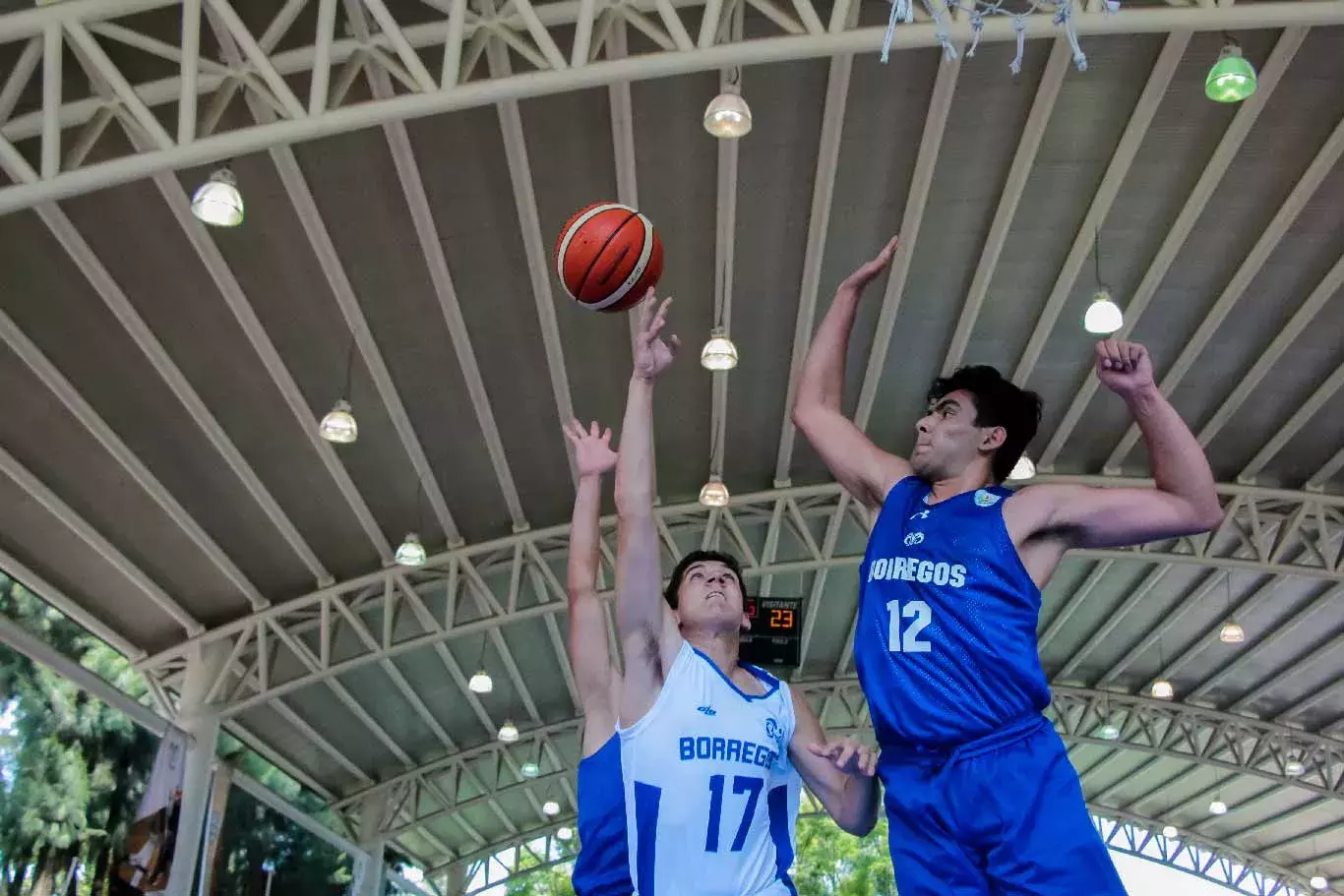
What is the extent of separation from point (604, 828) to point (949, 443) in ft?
5.05

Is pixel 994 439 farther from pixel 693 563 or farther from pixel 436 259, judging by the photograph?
pixel 436 259

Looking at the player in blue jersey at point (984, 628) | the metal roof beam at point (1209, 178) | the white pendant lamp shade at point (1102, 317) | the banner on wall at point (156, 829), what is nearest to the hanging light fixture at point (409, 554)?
the banner on wall at point (156, 829)

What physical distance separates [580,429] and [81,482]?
10500 millimetres

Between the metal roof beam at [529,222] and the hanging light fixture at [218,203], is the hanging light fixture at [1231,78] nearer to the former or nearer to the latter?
the metal roof beam at [529,222]

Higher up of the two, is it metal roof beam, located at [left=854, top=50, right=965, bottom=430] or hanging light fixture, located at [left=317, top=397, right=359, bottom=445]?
metal roof beam, located at [left=854, top=50, right=965, bottom=430]

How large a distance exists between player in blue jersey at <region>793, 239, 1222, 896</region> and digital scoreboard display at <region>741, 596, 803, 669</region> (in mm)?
11251

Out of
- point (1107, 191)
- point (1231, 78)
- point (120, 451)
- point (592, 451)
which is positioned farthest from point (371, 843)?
point (592, 451)

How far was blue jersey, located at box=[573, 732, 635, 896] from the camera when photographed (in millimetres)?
3457

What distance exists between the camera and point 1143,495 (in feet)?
8.61

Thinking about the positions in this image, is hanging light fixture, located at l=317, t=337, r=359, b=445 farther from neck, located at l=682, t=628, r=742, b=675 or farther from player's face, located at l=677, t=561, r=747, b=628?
neck, located at l=682, t=628, r=742, b=675

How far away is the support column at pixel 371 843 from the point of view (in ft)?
71.0

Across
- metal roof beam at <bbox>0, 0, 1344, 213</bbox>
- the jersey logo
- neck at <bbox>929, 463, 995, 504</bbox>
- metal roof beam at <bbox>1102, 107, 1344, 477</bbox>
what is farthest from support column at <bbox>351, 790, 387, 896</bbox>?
neck at <bbox>929, 463, 995, 504</bbox>

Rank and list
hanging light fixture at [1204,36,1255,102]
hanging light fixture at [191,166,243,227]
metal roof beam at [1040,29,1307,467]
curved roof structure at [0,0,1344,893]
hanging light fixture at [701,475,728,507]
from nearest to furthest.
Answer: hanging light fixture at [1204,36,1255,102] < hanging light fixture at [191,166,243,227] < curved roof structure at [0,0,1344,893] < metal roof beam at [1040,29,1307,467] < hanging light fixture at [701,475,728,507]

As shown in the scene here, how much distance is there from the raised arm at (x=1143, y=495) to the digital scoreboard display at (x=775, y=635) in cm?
1143
